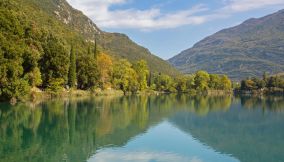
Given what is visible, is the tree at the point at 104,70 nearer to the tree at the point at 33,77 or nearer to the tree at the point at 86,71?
the tree at the point at 86,71

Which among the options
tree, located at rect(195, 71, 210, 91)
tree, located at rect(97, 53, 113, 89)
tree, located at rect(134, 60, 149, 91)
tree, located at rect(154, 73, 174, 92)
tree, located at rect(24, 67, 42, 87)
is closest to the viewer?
tree, located at rect(24, 67, 42, 87)

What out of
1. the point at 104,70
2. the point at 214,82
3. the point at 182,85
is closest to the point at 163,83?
the point at 182,85

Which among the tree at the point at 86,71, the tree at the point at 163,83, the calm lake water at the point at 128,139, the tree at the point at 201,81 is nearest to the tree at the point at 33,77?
the calm lake water at the point at 128,139

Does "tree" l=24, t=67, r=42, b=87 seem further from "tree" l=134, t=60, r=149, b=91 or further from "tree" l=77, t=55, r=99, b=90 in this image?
"tree" l=134, t=60, r=149, b=91

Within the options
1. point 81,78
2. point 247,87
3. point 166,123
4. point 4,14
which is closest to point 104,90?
point 81,78

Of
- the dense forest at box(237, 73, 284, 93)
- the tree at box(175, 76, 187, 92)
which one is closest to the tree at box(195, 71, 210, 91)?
the tree at box(175, 76, 187, 92)

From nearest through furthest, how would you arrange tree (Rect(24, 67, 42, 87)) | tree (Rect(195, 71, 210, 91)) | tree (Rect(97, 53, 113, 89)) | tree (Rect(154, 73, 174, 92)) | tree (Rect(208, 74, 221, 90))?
tree (Rect(24, 67, 42, 87)), tree (Rect(97, 53, 113, 89)), tree (Rect(154, 73, 174, 92)), tree (Rect(195, 71, 210, 91)), tree (Rect(208, 74, 221, 90))

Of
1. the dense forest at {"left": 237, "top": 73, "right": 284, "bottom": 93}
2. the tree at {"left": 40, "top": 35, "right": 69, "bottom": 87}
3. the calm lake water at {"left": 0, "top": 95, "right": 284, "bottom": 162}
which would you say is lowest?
the calm lake water at {"left": 0, "top": 95, "right": 284, "bottom": 162}

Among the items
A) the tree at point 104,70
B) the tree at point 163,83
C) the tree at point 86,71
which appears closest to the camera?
the tree at point 86,71

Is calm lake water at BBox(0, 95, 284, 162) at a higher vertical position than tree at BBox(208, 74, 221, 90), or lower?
lower

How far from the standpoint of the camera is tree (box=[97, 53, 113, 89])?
10606 centimetres

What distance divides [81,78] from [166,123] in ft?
178

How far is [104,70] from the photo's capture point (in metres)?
109

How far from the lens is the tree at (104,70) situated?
106 meters
